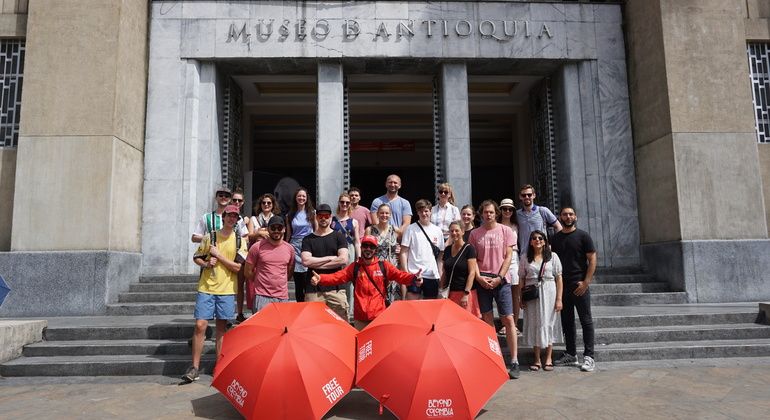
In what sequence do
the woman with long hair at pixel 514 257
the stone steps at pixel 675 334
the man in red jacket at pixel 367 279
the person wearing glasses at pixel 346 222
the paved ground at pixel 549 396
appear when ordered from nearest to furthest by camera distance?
the paved ground at pixel 549 396 < the man in red jacket at pixel 367 279 < the woman with long hair at pixel 514 257 < the person wearing glasses at pixel 346 222 < the stone steps at pixel 675 334

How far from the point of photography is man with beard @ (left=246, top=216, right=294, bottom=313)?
5.36 meters

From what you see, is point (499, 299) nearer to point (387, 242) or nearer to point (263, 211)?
Answer: point (387, 242)

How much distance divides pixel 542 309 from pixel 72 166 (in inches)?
320

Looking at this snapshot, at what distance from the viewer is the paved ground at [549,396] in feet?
13.9

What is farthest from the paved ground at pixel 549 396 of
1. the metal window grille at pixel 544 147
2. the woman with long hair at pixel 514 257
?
the metal window grille at pixel 544 147

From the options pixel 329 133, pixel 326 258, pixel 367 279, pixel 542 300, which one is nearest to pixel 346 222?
pixel 326 258

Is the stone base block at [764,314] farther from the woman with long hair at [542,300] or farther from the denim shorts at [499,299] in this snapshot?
the denim shorts at [499,299]

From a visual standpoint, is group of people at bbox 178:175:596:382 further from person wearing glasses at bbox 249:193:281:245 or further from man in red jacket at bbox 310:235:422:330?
person wearing glasses at bbox 249:193:281:245

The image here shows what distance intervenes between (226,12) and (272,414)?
8.98 metres

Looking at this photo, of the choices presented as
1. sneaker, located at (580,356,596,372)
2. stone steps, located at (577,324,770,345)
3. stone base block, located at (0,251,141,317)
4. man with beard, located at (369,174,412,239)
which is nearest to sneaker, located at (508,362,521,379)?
sneaker, located at (580,356,596,372)

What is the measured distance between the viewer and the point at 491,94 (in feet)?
43.9

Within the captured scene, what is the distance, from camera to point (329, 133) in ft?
32.9

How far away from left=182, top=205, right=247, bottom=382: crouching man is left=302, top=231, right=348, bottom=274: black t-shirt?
89cm

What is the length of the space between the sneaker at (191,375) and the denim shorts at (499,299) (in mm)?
3378
